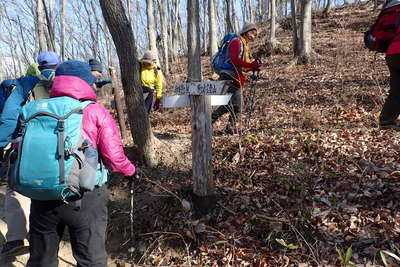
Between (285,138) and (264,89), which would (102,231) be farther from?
(264,89)

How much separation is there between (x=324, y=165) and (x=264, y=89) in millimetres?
4802

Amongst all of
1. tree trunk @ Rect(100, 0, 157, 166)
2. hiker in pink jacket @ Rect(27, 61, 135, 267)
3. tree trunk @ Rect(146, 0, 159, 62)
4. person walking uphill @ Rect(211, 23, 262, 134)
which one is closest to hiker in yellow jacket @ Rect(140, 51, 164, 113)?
person walking uphill @ Rect(211, 23, 262, 134)

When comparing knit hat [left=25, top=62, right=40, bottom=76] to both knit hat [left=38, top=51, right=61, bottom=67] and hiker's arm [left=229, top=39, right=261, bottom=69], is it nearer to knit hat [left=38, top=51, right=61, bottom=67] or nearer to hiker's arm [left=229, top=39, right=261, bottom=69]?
knit hat [left=38, top=51, right=61, bottom=67]

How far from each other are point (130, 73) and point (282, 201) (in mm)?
2648

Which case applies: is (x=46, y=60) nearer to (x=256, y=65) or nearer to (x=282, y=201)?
(x=256, y=65)

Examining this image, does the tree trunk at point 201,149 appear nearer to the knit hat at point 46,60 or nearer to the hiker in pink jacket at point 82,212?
the hiker in pink jacket at point 82,212

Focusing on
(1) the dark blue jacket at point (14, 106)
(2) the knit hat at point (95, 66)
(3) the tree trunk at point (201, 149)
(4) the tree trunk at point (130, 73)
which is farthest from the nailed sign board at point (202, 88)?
(1) the dark blue jacket at point (14, 106)

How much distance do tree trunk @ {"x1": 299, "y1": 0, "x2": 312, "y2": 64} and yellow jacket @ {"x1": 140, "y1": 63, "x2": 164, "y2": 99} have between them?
18.7 feet

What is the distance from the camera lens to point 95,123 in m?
2.09

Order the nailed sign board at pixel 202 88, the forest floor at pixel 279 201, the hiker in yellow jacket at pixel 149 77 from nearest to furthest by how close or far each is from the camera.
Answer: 1. the nailed sign board at pixel 202 88
2. the forest floor at pixel 279 201
3. the hiker in yellow jacket at pixel 149 77

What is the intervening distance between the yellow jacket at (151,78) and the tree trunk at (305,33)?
5.71 meters

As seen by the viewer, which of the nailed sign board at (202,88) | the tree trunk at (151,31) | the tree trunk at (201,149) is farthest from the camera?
the tree trunk at (151,31)

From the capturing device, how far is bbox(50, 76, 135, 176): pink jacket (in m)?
2.06

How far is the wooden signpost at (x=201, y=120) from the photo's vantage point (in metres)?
2.80
